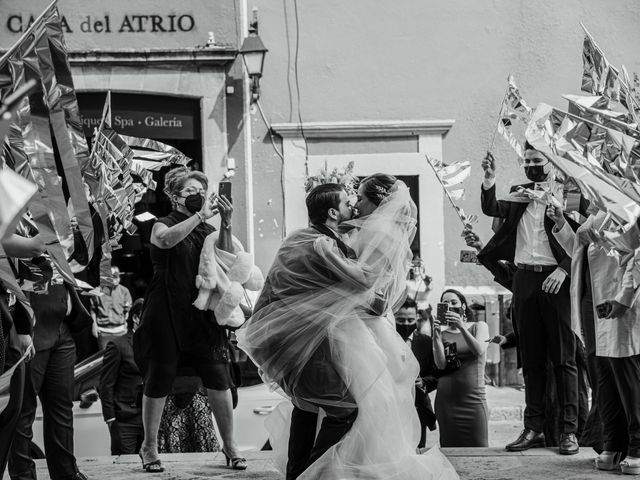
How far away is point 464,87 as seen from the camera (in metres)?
14.8

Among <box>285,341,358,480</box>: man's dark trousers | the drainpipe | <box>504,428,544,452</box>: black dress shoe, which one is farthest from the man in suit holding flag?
the drainpipe

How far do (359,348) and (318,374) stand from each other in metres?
0.30

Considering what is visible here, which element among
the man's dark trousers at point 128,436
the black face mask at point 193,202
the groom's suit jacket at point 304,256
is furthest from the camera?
the man's dark trousers at point 128,436

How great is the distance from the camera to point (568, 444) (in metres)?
7.23

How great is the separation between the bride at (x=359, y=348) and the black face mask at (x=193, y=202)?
1281 millimetres

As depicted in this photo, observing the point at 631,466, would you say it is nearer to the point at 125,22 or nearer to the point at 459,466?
the point at 459,466

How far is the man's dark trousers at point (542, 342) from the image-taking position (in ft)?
24.2

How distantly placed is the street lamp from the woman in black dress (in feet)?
23.3

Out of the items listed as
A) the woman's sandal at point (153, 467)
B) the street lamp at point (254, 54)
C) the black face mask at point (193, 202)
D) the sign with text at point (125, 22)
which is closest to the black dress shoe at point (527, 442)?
the woman's sandal at point (153, 467)

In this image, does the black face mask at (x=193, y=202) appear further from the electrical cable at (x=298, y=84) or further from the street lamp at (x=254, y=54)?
the electrical cable at (x=298, y=84)

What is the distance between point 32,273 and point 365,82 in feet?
30.8

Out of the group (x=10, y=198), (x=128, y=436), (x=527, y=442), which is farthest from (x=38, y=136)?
(x=527, y=442)

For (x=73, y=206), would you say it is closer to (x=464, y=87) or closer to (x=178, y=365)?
(x=178, y=365)

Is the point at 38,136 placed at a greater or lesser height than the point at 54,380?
greater
